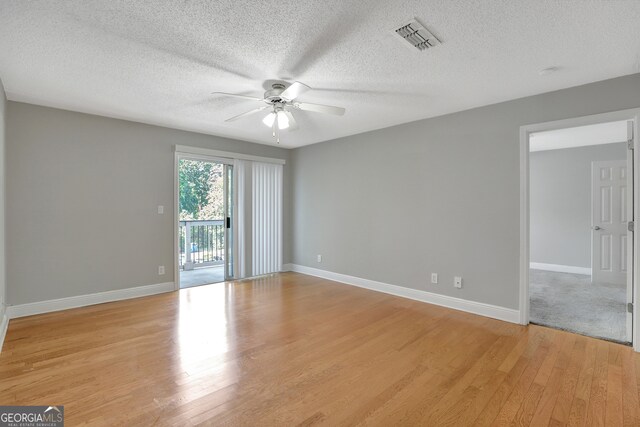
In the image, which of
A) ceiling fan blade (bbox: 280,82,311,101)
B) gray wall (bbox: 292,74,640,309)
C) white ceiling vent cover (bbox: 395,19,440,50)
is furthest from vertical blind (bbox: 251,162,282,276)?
white ceiling vent cover (bbox: 395,19,440,50)

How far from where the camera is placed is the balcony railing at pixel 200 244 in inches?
263

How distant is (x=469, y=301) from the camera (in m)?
3.74

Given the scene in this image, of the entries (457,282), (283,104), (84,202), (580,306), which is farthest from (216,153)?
(580,306)

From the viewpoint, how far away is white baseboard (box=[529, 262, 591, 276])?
19.3 feet

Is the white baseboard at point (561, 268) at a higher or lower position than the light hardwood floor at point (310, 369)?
higher

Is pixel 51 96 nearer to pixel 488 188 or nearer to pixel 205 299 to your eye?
pixel 205 299

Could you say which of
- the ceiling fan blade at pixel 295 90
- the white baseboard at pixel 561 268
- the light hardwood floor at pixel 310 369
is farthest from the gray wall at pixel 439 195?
the white baseboard at pixel 561 268

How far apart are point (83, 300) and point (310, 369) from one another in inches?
133

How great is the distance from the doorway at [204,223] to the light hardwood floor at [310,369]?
1.85 metres

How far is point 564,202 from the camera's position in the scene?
6156mm

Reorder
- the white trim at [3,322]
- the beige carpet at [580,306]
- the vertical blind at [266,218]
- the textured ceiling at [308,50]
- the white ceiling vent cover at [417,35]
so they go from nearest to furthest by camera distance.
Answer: the textured ceiling at [308,50] < the white ceiling vent cover at [417,35] < the white trim at [3,322] < the beige carpet at [580,306] < the vertical blind at [266,218]

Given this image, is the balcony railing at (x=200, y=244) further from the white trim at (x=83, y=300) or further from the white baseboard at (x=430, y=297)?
the white baseboard at (x=430, y=297)

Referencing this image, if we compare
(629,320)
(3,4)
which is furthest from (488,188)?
(3,4)

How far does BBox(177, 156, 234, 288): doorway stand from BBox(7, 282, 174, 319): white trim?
0.43 metres
